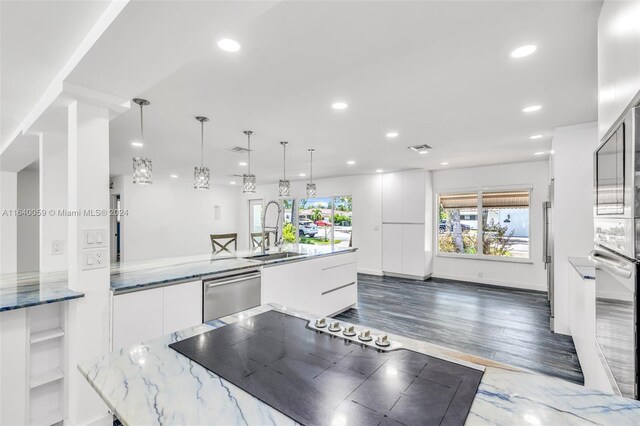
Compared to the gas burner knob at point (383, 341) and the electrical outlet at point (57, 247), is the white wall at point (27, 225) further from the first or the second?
the gas burner knob at point (383, 341)

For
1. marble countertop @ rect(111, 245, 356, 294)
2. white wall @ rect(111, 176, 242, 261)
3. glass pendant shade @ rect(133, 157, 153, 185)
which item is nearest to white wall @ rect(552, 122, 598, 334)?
marble countertop @ rect(111, 245, 356, 294)

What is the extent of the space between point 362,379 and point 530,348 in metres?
3.22

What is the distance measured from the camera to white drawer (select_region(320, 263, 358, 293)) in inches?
154

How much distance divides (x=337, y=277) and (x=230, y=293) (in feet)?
5.88

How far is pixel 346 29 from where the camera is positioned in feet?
5.43

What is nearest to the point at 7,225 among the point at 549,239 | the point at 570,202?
the point at 570,202

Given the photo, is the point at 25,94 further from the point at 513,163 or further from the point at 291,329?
the point at 513,163

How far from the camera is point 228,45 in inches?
70.8

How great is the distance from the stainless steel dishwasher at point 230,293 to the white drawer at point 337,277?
1.16m

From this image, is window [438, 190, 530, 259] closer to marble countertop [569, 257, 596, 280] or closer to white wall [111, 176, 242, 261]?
marble countertop [569, 257, 596, 280]

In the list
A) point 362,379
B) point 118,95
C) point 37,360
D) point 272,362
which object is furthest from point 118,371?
point 118,95

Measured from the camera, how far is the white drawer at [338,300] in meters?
3.91

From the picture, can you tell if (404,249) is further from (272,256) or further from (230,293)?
(230,293)

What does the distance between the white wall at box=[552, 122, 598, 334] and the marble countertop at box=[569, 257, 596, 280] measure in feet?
0.72
